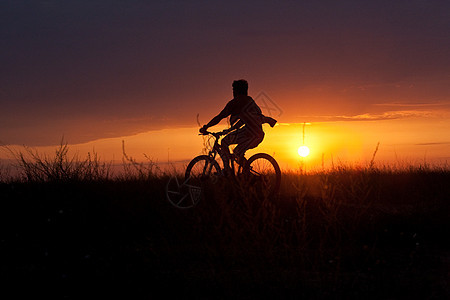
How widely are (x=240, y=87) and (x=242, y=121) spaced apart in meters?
0.64

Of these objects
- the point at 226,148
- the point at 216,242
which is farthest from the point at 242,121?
the point at 216,242

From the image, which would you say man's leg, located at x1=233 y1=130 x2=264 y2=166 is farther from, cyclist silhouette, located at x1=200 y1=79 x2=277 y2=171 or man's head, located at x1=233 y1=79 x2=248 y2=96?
man's head, located at x1=233 y1=79 x2=248 y2=96

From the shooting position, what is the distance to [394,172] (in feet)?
41.4

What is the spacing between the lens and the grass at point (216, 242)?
489 centimetres

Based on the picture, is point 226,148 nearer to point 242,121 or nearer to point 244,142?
point 244,142

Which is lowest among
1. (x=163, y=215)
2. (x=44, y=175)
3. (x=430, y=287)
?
(x=430, y=287)

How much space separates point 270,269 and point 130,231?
2890 mm

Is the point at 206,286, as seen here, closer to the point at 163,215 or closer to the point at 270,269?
the point at 270,269

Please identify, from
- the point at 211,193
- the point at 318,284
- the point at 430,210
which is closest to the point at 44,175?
the point at 211,193

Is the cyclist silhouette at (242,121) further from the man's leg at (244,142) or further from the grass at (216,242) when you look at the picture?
A: the grass at (216,242)

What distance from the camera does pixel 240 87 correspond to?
8.26 metres

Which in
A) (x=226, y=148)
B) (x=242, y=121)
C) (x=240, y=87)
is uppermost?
(x=240, y=87)

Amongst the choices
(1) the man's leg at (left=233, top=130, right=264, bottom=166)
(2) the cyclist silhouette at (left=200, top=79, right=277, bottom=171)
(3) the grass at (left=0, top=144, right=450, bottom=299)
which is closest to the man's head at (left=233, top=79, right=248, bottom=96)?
(2) the cyclist silhouette at (left=200, top=79, right=277, bottom=171)

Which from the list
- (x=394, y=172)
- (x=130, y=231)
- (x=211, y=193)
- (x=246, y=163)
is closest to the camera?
(x=130, y=231)
